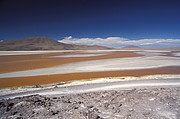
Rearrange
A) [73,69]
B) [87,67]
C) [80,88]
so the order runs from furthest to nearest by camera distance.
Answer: [87,67], [73,69], [80,88]

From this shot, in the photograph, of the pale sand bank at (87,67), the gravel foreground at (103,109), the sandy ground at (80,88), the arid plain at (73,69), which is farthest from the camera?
the pale sand bank at (87,67)

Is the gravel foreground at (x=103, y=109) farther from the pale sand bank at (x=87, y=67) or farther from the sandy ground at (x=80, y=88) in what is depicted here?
the pale sand bank at (x=87, y=67)

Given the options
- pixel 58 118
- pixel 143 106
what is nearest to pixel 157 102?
pixel 143 106

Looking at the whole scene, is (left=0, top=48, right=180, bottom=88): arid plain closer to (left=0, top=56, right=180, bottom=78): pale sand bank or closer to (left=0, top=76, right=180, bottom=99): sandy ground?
(left=0, top=56, right=180, bottom=78): pale sand bank

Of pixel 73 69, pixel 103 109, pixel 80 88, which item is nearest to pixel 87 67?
pixel 73 69

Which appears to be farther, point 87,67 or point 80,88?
point 87,67

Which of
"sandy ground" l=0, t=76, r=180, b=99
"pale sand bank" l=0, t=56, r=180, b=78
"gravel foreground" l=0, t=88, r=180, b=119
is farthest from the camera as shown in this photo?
"pale sand bank" l=0, t=56, r=180, b=78

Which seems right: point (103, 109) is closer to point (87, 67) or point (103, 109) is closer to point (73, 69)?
point (73, 69)

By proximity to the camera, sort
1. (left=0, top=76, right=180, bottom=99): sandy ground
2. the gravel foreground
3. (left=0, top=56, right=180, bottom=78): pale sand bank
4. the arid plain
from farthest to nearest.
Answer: (left=0, top=56, right=180, bottom=78): pale sand bank → the arid plain → (left=0, top=76, right=180, bottom=99): sandy ground → the gravel foreground

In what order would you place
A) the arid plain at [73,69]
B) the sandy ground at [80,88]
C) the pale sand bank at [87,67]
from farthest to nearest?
the pale sand bank at [87,67] → the arid plain at [73,69] → the sandy ground at [80,88]

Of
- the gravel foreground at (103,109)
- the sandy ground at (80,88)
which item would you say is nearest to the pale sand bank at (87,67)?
the sandy ground at (80,88)

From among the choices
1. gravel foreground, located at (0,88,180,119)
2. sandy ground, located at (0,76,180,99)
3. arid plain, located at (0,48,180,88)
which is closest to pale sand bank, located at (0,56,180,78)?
arid plain, located at (0,48,180,88)
